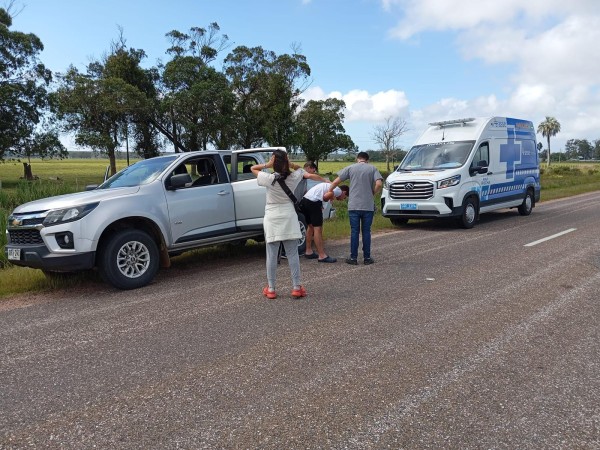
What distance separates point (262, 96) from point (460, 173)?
3678 cm

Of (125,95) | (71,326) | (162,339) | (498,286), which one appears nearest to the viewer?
(162,339)

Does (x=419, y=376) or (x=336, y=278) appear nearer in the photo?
(x=419, y=376)

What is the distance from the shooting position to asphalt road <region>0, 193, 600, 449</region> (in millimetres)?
3025

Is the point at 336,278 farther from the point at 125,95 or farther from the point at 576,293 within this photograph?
the point at 125,95

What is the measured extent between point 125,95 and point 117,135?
5111 mm

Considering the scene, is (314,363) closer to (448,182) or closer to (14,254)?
(14,254)

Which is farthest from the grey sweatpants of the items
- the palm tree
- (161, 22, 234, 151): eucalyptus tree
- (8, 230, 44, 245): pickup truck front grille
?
the palm tree

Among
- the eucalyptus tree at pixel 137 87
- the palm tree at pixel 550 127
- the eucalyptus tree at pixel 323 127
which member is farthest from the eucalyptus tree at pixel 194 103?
the palm tree at pixel 550 127

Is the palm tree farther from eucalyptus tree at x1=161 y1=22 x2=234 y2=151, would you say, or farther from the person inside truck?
the person inside truck

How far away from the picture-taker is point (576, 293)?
19.8ft

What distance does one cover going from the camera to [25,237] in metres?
6.54

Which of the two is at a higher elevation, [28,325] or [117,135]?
[117,135]

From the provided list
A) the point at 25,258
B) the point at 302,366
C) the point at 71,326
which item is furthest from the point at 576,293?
the point at 25,258

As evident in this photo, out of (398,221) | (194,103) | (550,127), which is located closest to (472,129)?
(398,221)
